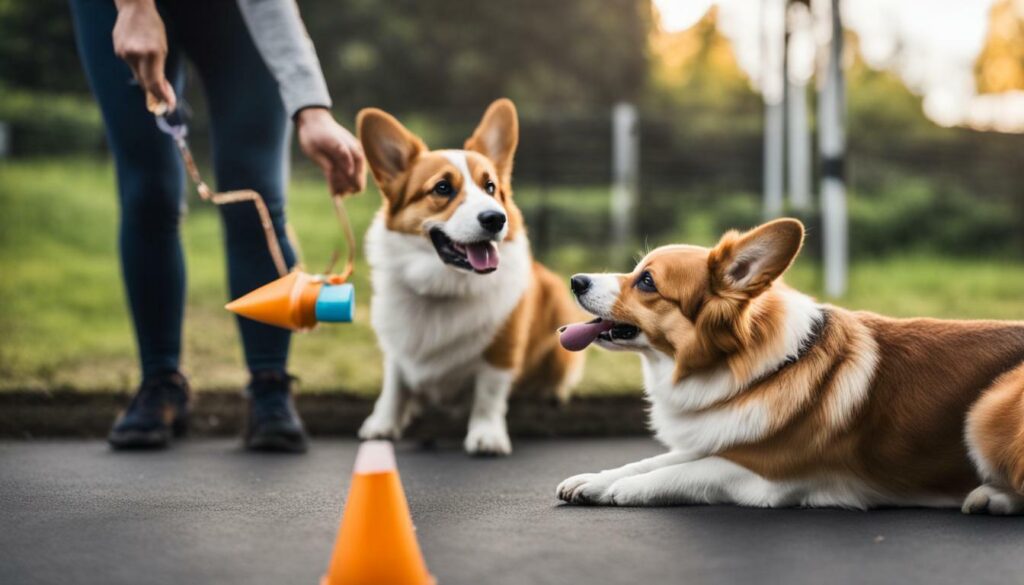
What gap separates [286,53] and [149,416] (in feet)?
3.96

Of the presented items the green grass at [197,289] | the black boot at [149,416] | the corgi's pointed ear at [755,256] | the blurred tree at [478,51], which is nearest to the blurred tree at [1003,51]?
the blurred tree at [478,51]

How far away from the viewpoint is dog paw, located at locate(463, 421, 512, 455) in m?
3.13

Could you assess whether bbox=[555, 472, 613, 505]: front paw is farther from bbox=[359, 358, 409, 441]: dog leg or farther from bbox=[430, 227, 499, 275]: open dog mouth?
bbox=[359, 358, 409, 441]: dog leg

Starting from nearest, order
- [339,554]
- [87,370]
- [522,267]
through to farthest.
Result: [339,554]
[522,267]
[87,370]

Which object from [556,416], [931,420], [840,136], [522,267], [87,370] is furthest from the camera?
[840,136]

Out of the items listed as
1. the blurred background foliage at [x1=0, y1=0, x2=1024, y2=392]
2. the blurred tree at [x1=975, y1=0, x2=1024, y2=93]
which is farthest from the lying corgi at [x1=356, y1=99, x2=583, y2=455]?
the blurred tree at [x1=975, y1=0, x2=1024, y2=93]

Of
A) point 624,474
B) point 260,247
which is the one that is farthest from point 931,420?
point 260,247

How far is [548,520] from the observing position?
2.13m

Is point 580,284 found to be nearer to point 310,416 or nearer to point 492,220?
point 492,220

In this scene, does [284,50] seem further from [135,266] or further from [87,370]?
[87,370]

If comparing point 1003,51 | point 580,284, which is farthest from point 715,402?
point 1003,51

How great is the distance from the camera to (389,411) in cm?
338

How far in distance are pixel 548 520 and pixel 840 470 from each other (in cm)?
71

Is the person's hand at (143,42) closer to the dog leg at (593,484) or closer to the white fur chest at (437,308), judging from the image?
the white fur chest at (437,308)
